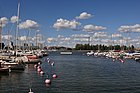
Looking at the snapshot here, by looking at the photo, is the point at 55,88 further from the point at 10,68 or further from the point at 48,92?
the point at 10,68

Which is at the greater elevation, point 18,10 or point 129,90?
point 18,10

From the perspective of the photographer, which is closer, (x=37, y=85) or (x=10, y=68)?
(x=37, y=85)

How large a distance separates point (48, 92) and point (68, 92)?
3370 millimetres

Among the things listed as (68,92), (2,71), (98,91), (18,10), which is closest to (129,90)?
(98,91)

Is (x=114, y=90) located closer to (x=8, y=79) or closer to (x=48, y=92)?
(x=48, y=92)

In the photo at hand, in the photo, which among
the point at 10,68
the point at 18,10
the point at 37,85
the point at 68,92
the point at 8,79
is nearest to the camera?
the point at 68,92

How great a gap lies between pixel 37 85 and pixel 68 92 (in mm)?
9551

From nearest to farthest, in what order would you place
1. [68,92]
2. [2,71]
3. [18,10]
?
[68,92] < [2,71] < [18,10]

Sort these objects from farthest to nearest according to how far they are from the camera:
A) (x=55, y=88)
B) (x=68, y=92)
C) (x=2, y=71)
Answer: (x=2, y=71) < (x=55, y=88) < (x=68, y=92)

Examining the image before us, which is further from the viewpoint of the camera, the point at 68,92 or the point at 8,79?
the point at 8,79

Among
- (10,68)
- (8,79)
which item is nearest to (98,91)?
(8,79)

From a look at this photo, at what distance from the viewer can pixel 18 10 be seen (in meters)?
103

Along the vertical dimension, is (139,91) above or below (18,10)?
below

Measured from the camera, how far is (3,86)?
52.4 meters
